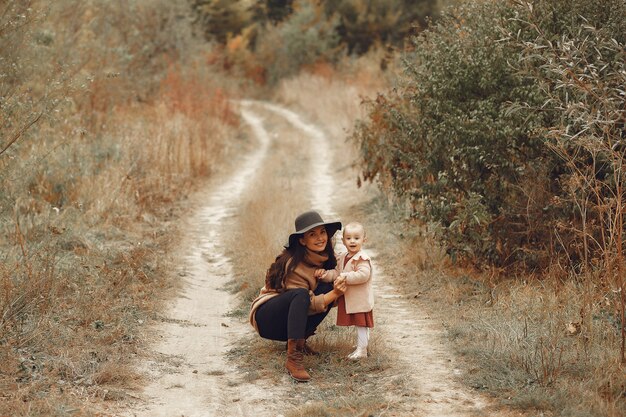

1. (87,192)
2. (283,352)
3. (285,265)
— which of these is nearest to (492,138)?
(285,265)

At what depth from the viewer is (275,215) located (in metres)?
11.0

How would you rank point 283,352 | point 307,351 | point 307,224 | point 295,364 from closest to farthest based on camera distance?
point 295,364 → point 307,224 → point 307,351 → point 283,352

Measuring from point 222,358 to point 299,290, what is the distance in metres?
1.04

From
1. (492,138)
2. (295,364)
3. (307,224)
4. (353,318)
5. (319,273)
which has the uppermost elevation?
(492,138)

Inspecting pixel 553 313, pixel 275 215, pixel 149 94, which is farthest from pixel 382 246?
pixel 149 94

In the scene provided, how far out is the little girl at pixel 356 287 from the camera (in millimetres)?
5727

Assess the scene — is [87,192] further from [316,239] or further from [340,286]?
[340,286]

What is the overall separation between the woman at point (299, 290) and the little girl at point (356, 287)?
9 centimetres

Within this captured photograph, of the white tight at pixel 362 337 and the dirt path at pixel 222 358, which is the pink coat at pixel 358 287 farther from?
the dirt path at pixel 222 358

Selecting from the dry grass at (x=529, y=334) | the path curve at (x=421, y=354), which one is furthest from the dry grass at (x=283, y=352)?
the dry grass at (x=529, y=334)

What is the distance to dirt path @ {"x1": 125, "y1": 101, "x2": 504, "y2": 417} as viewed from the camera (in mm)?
5078

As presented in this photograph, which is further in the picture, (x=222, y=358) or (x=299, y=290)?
(x=222, y=358)

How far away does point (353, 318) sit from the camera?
19.2 ft

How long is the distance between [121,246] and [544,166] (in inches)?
208
